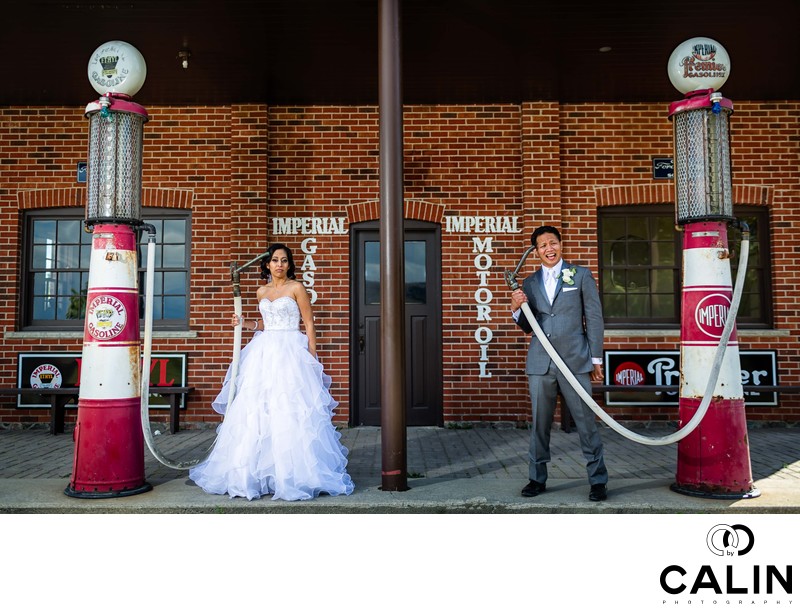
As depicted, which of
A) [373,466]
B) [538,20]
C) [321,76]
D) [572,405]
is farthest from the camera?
[321,76]

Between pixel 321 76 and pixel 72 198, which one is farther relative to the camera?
pixel 72 198

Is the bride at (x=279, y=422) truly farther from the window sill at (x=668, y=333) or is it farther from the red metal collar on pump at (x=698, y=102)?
the window sill at (x=668, y=333)

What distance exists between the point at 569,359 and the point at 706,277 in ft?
4.17

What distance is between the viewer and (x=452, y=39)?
22.0 feet

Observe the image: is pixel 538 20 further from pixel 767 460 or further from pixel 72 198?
pixel 72 198

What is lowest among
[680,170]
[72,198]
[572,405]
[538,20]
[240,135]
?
[572,405]

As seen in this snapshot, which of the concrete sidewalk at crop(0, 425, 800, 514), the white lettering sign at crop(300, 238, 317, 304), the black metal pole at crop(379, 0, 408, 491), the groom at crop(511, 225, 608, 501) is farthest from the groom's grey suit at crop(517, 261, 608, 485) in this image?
the white lettering sign at crop(300, 238, 317, 304)

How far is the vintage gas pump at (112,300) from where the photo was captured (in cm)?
499

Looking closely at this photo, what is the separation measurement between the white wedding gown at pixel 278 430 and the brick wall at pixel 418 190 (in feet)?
9.83

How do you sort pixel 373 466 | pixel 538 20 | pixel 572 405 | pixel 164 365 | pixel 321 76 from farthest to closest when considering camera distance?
pixel 164 365, pixel 321 76, pixel 538 20, pixel 373 466, pixel 572 405

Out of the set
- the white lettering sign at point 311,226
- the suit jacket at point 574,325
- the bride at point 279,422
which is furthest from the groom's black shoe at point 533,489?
the white lettering sign at point 311,226

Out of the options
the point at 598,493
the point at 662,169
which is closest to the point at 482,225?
the point at 662,169

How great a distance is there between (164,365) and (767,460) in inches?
274

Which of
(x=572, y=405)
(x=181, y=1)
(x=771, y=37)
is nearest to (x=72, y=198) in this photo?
(x=181, y=1)
